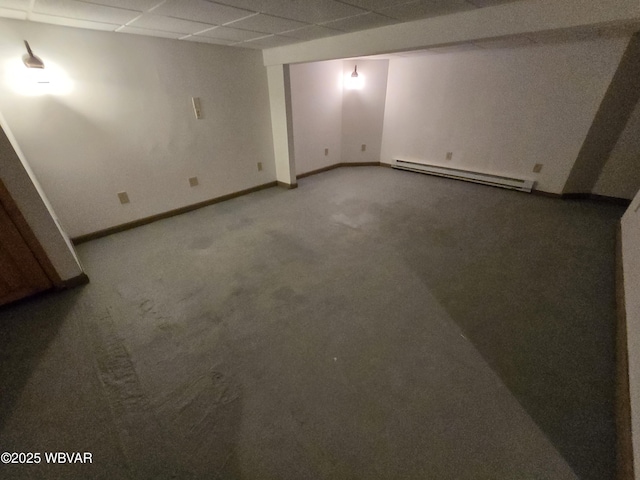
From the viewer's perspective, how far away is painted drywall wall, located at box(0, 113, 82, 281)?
1863 mm

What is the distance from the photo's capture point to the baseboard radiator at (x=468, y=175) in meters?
4.13

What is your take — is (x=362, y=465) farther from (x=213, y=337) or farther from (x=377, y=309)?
(x=213, y=337)

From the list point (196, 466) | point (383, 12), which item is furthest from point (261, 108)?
point (196, 466)

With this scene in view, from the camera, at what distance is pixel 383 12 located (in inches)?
83.1

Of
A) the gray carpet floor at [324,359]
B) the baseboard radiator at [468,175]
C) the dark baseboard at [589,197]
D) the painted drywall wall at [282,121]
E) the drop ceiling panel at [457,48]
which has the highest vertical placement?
the drop ceiling panel at [457,48]

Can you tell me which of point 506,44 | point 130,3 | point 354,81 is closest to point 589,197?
point 506,44

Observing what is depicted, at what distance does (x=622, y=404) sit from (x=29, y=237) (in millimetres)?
3920

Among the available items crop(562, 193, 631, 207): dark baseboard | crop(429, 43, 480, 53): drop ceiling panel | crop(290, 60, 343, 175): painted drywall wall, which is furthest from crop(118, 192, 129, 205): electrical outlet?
crop(562, 193, 631, 207): dark baseboard

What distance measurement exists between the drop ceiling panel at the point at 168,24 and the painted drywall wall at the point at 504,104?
12.3ft

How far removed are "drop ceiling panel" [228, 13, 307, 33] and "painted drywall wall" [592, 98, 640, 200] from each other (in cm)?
419

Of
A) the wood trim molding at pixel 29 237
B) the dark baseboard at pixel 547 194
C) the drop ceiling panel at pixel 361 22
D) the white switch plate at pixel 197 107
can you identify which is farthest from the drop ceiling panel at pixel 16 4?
the dark baseboard at pixel 547 194

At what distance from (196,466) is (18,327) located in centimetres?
182

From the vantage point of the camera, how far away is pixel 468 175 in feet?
15.1

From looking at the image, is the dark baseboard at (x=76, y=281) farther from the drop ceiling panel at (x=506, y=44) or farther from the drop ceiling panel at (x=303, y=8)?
the drop ceiling panel at (x=506, y=44)
